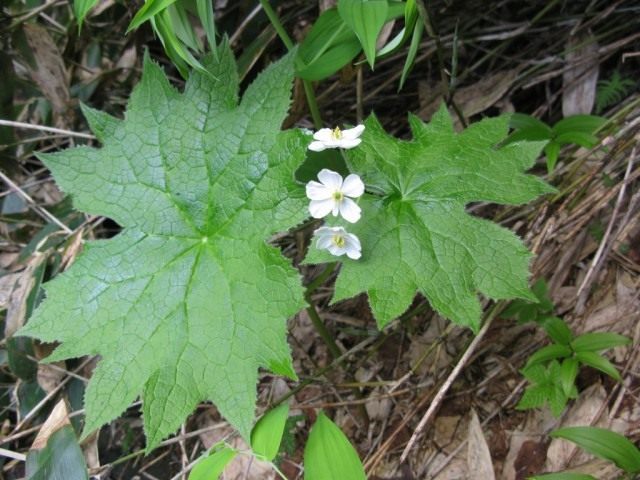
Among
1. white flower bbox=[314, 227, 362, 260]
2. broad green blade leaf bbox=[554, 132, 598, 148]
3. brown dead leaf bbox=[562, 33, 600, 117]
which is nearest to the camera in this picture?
white flower bbox=[314, 227, 362, 260]

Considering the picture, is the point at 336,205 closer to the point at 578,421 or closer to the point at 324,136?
the point at 324,136

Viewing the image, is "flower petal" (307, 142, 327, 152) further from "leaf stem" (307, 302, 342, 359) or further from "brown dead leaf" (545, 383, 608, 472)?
"brown dead leaf" (545, 383, 608, 472)

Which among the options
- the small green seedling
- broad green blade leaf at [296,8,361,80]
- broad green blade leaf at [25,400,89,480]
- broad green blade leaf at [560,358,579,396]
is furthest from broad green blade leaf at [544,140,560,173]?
broad green blade leaf at [25,400,89,480]

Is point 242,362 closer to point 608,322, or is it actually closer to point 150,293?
point 150,293

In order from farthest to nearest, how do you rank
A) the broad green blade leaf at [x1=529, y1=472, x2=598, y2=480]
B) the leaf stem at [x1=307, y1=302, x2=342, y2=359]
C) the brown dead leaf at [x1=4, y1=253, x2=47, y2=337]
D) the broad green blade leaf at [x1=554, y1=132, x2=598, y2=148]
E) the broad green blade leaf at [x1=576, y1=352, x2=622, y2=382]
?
the brown dead leaf at [x1=4, y1=253, x2=47, y2=337], the broad green blade leaf at [x1=554, y1=132, x2=598, y2=148], the leaf stem at [x1=307, y1=302, x2=342, y2=359], the broad green blade leaf at [x1=576, y1=352, x2=622, y2=382], the broad green blade leaf at [x1=529, y1=472, x2=598, y2=480]

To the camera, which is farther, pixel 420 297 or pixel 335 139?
pixel 420 297

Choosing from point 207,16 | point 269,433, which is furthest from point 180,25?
point 269,433
